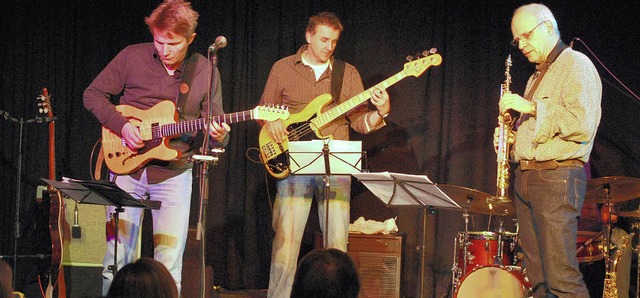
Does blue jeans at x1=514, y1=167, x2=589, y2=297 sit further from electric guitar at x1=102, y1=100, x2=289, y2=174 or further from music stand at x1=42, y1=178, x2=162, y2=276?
music stand at x1=42, y1=178, x2=162, y2=276

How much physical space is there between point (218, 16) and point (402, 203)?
3442mm

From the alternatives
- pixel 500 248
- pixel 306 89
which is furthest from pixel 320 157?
pixel 500 248

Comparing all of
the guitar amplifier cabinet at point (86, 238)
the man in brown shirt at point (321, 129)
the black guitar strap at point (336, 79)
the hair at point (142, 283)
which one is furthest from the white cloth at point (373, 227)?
the hair at point (142, 283)

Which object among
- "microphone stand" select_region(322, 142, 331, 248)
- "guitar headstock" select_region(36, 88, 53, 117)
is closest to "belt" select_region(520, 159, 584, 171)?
"microphone stand" select_region(322, 142, 331, 248)

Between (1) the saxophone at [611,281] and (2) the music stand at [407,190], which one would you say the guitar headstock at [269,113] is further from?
(1) the saxophone at [611,281]

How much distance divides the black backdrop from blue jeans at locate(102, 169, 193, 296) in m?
2.25

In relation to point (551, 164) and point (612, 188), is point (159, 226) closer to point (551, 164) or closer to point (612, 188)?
point (551, 164)

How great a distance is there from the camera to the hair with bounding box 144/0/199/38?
562 cm

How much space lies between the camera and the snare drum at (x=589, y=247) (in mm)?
6488

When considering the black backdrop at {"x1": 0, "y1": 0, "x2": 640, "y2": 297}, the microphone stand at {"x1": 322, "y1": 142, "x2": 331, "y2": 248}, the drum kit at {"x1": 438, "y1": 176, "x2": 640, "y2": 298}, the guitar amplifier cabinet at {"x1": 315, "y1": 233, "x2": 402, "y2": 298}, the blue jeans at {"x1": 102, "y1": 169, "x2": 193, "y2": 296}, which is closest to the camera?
the blue jeans at {"x1": 102, "y1": 169, "x2": 193, "y2": 296}

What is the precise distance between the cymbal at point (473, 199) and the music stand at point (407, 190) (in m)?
0.62

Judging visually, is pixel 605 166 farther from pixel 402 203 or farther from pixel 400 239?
pixel 402 203

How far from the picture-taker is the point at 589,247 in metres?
6.53

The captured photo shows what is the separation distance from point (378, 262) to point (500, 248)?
1.18m
